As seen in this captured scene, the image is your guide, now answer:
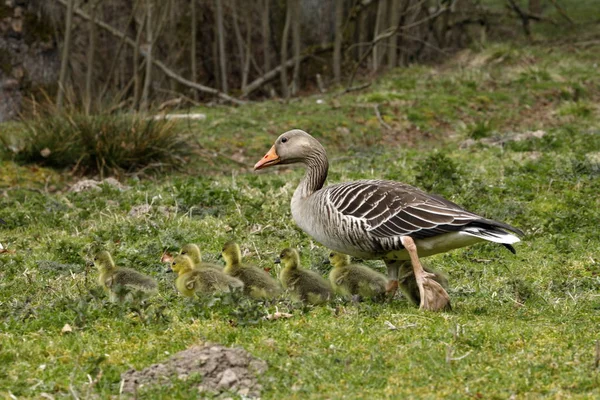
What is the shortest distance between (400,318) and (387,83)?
15.0 metres

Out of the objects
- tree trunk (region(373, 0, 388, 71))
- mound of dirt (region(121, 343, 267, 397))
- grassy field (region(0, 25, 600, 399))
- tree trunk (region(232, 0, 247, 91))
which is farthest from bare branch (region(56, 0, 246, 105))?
mound of dirt (region(121, 343, 267, 397))

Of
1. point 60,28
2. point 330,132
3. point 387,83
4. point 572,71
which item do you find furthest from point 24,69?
point 572,71

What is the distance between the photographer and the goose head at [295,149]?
26.9ft

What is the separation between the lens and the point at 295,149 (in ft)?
27.1

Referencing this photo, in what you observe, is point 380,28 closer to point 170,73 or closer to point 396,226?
point 170,73

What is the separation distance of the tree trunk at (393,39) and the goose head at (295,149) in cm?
1431

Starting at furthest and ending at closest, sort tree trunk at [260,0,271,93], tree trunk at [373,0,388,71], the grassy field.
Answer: tree trunk at [373,0,388,71], tree trunk at [260,0,271,93], the grassy field

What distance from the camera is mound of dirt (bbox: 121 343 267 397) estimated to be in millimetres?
5199

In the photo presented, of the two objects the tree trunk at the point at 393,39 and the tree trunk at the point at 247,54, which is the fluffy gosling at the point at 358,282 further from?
the tree trunk at the point at 393,39

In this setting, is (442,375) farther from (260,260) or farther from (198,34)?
(198,34)

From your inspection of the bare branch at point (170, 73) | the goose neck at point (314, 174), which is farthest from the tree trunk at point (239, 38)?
the goose neck at point (314, 174)

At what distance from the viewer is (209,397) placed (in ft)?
16.8

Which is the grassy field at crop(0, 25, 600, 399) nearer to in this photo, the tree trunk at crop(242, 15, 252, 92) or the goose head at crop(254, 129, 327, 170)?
the goose head at crop(254, 129, 327, 170)

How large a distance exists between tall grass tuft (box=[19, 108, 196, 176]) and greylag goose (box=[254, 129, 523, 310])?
711cm
